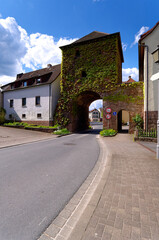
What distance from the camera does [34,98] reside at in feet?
76.6

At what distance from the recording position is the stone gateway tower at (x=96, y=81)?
650 inches

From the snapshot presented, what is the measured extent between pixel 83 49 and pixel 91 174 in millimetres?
20061

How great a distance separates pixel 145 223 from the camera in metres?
2.06

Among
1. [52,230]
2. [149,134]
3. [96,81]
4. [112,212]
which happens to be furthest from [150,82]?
[52,230]

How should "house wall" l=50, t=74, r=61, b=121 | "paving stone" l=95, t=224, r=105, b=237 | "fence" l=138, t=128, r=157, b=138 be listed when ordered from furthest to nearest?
"house wall" l=50, t=74, r=61, b=121 < "fence" l=138, t=128, r=157, b=138 < "paving stone" l=95, t=224, r=105, b=237

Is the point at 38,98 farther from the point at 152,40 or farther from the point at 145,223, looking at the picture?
the point at 145,223

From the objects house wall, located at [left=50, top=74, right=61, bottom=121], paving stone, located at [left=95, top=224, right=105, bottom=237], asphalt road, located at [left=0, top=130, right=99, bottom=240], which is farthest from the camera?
house wall, located at [left=50, top=74, right=61, bottom=121]

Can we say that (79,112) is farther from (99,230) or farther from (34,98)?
(99,230)

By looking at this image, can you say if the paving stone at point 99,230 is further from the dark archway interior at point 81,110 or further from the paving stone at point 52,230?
the dark archway interior at point 81,110

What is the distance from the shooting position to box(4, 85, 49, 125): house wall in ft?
72.0

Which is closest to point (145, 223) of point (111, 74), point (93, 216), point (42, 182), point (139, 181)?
point (93, 216)

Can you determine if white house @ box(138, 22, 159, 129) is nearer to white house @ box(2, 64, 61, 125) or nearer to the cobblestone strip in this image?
the cobblestone strip

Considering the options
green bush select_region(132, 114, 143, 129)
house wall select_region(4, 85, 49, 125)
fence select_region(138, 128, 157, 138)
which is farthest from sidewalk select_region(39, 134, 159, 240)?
house wall select_region(4, 85, 49, 125)

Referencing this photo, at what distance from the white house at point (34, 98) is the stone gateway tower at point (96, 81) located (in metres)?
2.37
